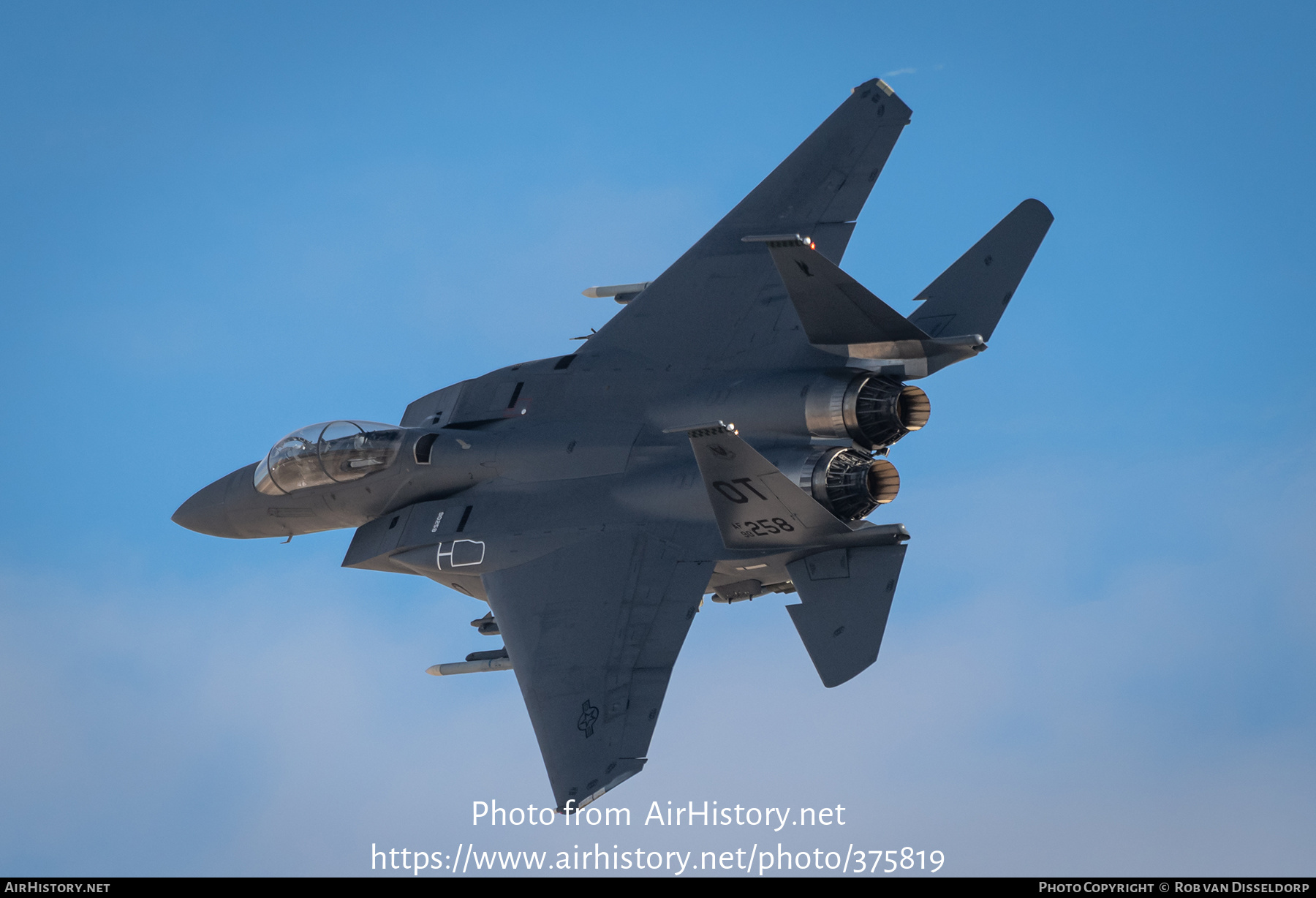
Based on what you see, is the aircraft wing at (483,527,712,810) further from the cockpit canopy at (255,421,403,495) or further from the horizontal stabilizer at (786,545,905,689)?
the cockpit canopy at (255,421,403,495)

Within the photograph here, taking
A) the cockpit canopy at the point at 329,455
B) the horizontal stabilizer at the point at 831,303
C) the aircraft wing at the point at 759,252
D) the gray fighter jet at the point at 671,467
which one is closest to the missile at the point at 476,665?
the gray fighter jet at the point at 671,467

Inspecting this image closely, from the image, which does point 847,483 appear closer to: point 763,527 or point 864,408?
point 864,408

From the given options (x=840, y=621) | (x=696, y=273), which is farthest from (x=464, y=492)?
(x=840, y=621)

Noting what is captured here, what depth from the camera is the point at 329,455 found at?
18094mm

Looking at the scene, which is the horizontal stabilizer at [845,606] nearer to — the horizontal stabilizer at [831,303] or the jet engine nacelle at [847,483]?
the jet engine nacelle at [847,483]

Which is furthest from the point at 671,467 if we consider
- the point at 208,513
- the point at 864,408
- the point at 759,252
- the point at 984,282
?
the point at 208,513

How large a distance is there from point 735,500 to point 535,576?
311cm

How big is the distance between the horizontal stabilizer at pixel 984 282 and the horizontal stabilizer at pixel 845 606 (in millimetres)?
3027

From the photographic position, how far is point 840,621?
13922mm

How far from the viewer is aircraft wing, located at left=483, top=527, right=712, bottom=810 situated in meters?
14.3

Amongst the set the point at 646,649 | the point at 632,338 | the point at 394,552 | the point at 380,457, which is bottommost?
the point at 646,649

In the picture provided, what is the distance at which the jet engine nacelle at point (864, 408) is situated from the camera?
49.3ft

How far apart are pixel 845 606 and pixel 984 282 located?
4.12m

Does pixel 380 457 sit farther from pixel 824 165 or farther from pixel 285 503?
pixel 824 165
